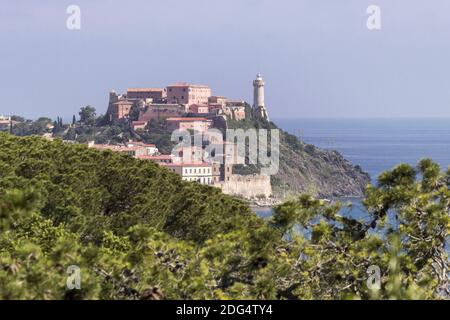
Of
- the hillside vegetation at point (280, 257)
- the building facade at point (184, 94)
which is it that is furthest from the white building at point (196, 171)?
the hillside vegetation at point (280, 257)

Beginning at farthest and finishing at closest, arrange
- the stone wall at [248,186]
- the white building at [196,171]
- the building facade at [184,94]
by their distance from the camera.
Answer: the building facade at [184,94] → the stone wall at [248,186] → the white building at [196,171]

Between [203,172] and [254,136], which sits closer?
[203,172]

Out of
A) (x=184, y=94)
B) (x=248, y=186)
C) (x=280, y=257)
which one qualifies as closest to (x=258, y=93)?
(x=184, y=94)

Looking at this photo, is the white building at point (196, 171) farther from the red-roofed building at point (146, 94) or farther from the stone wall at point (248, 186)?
the red-roofed building at point (146, 94)

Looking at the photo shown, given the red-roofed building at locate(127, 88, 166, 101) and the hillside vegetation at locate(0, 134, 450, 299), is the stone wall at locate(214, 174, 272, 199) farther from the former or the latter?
the hillside vegetation at locate(0, 134, 450, 299)

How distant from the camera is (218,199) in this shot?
1653 cm

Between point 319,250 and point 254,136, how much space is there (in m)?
79.1

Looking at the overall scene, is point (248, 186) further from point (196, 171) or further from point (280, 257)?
point (280, 257)

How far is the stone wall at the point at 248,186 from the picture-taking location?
74.1 meters

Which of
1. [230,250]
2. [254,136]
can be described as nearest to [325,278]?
[230,250]

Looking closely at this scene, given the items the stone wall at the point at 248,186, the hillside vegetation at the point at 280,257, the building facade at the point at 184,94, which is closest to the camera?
the hillside vegetation at the point at 280,257

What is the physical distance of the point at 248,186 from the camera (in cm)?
7538

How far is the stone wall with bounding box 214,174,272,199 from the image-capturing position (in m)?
74.1
